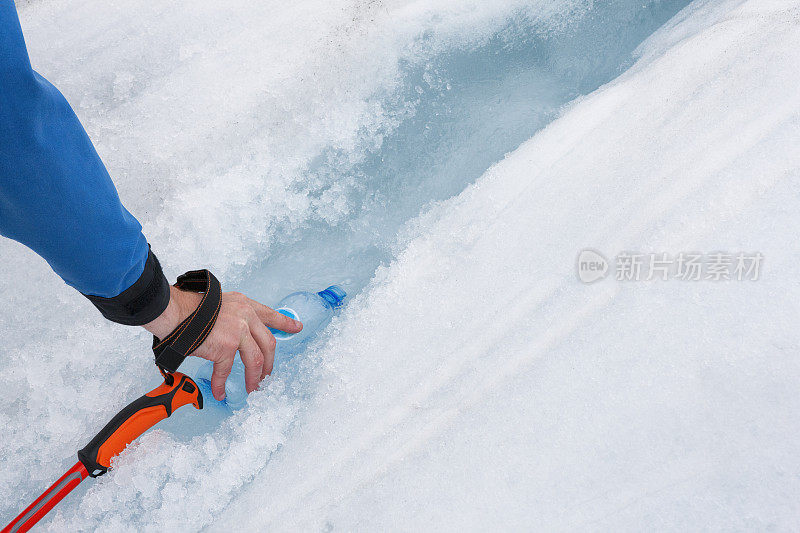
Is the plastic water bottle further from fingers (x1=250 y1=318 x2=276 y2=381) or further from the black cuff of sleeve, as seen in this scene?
the black cuff of sleeve

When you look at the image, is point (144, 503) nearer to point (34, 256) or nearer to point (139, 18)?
point (34, 256)

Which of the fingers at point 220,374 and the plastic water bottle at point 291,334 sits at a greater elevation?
the fingers at point 220,374

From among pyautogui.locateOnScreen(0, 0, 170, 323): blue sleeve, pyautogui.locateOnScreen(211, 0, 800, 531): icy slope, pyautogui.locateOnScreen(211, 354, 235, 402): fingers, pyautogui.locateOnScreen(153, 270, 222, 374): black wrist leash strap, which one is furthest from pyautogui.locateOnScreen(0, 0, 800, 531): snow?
pyautogui.locateOnScreen(0, 0, 170, 323): blue sleeve

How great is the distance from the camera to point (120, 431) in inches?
34.7

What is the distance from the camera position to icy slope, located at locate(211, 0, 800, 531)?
2.46 feet

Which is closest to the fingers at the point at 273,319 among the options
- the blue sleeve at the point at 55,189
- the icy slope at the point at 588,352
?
the icy slope at the point at 588,352

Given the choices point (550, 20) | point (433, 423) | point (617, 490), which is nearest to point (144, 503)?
point (433, 423)

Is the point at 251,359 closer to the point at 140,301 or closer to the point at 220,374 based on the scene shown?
the point at 220,374

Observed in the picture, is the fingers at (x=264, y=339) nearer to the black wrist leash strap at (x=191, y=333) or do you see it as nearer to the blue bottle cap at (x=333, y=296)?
the black wrist leash strap at (x=191, y=333)

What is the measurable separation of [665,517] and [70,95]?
157 cm

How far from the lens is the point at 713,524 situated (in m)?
0.70

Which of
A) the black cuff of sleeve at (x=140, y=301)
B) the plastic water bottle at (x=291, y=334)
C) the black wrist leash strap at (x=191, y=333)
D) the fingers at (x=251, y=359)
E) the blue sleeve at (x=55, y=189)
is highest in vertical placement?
the blue sleeve at (x=55, y=189)

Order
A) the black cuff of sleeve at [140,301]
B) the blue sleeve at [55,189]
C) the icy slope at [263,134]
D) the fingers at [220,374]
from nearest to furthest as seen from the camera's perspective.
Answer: the blue sleeve at [55,189] → the black cuff of sleeve at [140,301] → the fingers at [220,374] → the icy slope at [263,134]

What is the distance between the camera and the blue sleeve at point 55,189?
1.73 feet
